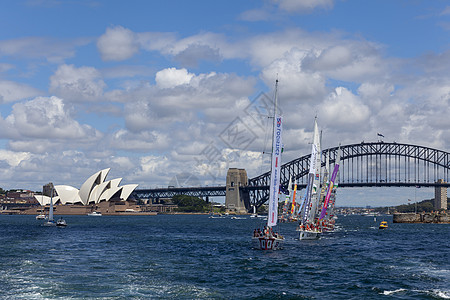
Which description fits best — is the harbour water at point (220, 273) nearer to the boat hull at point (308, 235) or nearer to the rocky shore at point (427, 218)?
the boat hull at point (308, 235)

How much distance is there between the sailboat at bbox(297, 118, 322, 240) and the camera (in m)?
66.2

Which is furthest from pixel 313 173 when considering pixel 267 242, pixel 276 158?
pixel 267 242

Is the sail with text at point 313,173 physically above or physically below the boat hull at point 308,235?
above

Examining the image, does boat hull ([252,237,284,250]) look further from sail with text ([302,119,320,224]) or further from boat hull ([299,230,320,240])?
sail with text ([302,119,320,224])

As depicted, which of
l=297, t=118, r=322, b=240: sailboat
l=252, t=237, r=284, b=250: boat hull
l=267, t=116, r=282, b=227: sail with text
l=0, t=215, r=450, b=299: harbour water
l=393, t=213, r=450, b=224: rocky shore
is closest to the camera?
l=0, t=215, r=450, b=299: harbour water

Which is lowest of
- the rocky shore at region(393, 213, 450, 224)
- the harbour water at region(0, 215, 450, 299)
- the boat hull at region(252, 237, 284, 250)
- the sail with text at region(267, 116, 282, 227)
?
the harbour water at region(0, 215, 450, 299)

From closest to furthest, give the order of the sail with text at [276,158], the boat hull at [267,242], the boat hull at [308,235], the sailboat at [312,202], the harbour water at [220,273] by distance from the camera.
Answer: the harbour water at [220,273] < the sail with text at [276,158] < the boat hull at [267,242] < the boat hull at [308,235] < the sailboat at [312,202]

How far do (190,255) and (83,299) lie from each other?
74.7ft

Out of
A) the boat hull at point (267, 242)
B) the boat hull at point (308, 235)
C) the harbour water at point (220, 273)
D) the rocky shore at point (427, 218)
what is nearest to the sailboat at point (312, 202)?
the boat hull at point (308, 235)

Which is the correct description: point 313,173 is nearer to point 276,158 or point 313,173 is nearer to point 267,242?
point 276,158

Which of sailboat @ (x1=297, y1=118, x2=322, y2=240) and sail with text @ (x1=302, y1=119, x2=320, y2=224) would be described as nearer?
sailboat @ (x1=297, y1=118, x2=322, y2=240)

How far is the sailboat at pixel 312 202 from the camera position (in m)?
66.2

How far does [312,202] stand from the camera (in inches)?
2672

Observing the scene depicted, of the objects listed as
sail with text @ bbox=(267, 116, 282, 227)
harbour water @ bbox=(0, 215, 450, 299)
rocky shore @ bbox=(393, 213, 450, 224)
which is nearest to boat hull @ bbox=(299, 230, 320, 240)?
harbour water @ bbox=(0, 215, 450, 299)
